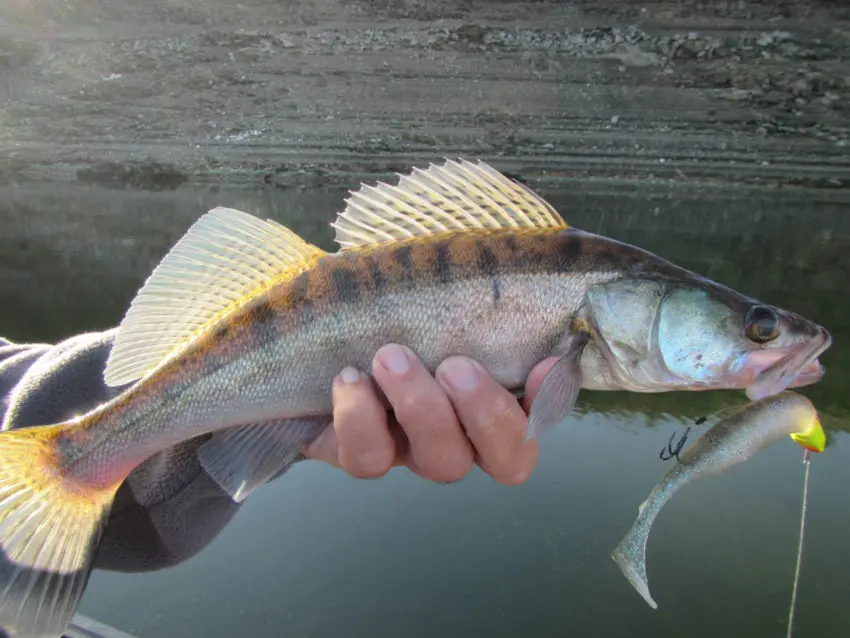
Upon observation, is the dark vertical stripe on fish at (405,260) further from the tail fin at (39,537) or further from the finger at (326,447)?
the tail fin at (39,537)

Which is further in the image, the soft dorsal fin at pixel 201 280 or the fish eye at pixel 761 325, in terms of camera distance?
the soft dorsal fin at pixel 201 280

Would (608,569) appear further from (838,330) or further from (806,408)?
(838,330)

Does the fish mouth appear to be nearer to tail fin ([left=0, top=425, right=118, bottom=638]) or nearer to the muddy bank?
tail fin ([left=0, top=425, right=118, bottom=638])

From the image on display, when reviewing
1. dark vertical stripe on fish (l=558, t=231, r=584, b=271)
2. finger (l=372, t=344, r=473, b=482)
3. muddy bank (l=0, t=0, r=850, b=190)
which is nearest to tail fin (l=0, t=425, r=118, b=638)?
finger (l=372, t=344, r=473, b=482)

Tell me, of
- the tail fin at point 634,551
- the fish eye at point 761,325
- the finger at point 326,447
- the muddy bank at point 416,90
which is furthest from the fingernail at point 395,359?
the muddy bank at point 416,90

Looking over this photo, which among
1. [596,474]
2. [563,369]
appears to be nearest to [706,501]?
[596,474]

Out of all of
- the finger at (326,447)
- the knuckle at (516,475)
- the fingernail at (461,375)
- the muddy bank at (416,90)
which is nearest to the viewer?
the fingernail at (461,375)
